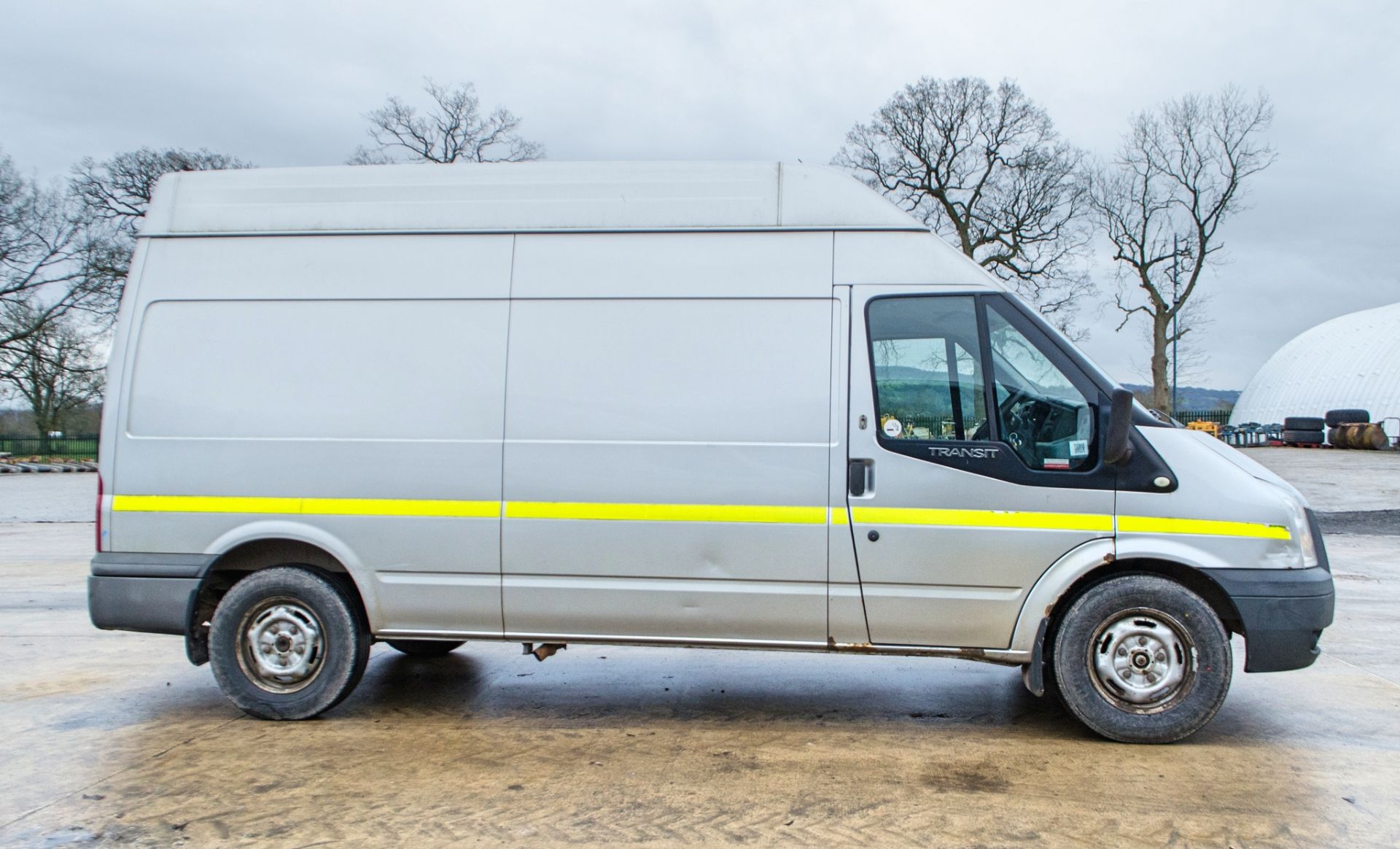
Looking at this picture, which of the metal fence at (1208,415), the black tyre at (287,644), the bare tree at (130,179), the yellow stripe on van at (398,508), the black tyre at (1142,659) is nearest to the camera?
the black tyre at (1142,659)

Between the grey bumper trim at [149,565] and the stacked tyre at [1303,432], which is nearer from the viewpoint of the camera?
the grey bumper trim at [149,565]

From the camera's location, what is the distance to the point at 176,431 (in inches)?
218

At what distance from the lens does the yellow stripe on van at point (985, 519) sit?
5023 millimetres

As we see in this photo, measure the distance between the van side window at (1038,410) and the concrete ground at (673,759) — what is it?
137 centimetres

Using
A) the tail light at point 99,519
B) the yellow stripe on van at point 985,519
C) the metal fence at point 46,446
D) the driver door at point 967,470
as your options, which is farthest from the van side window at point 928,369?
the metal fence at point 46,446

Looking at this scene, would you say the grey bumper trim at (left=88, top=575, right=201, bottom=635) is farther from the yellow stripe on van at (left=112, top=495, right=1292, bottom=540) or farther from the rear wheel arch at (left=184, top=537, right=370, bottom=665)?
the yellow stripe on van at (left=112, top=495, right=1292, bottom=540)

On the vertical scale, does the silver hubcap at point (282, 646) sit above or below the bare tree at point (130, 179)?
below

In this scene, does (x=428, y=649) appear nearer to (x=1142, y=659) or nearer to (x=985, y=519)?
(x=985, y=519)

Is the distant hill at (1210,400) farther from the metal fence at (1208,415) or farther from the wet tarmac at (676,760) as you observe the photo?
the wet tarmac at (676,760)

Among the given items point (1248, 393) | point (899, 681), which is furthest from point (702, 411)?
point (1248, 393)

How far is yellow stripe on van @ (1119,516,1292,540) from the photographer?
4957mm

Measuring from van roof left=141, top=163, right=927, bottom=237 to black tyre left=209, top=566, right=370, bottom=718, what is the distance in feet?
6.07

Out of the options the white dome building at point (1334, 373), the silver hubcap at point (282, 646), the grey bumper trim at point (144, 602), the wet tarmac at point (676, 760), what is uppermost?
the white dome building at point (1334, 373)

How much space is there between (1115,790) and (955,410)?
1758 millimetres
